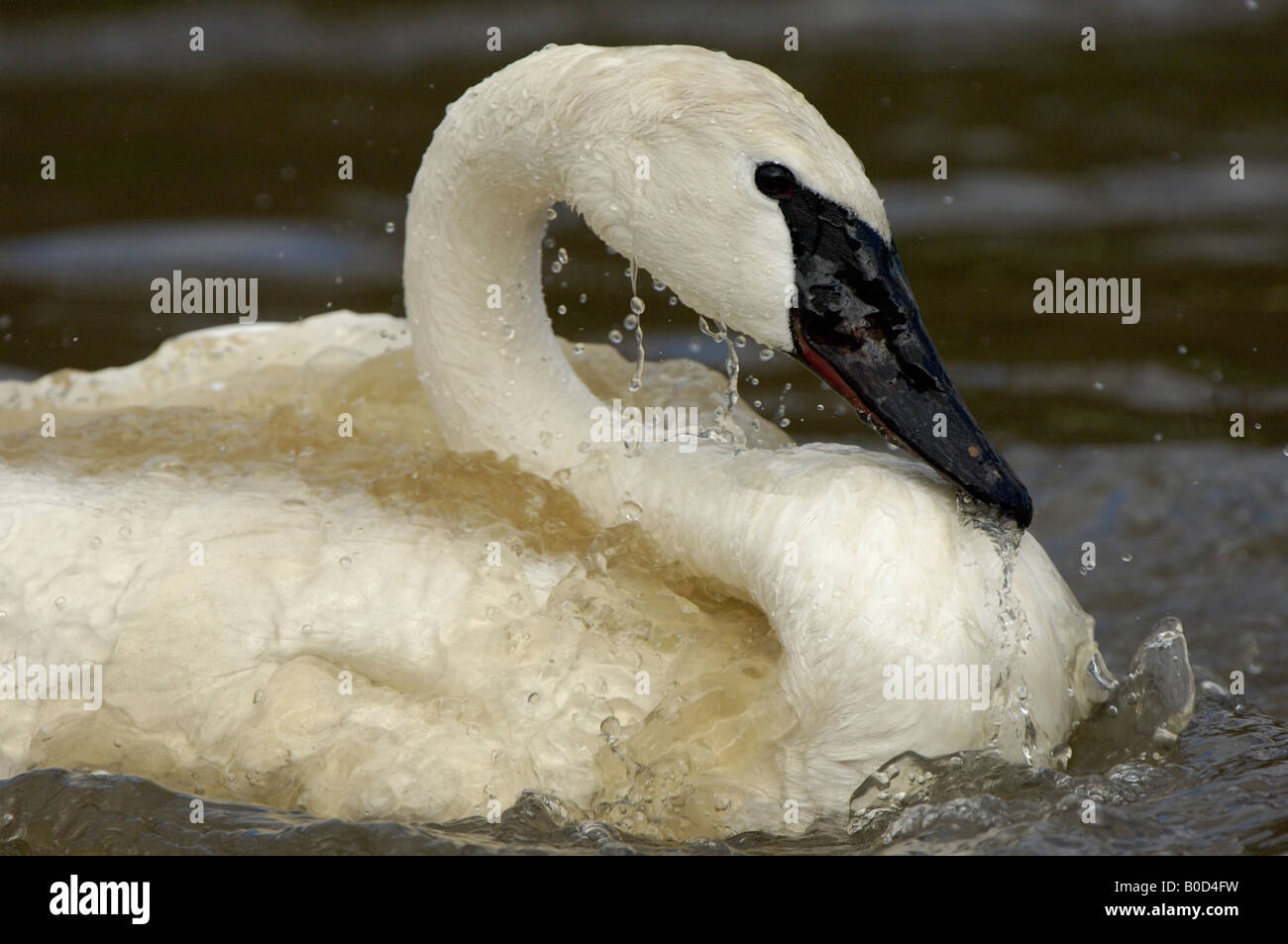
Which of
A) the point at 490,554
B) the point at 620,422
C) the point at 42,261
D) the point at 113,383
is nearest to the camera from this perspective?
the point at 490,554

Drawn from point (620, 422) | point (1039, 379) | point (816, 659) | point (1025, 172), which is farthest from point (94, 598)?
point (1025, 172)

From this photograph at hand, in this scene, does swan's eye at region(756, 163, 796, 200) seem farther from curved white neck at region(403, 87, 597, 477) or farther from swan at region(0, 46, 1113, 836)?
curved white neck at region(403, 87, 597, 477)

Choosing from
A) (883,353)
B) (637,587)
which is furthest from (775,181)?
(637,587)

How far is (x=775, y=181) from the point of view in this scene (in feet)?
11.4

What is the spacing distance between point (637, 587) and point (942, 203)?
4.16m

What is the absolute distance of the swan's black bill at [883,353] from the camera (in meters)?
3.50

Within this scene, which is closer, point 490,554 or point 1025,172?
point 490,554

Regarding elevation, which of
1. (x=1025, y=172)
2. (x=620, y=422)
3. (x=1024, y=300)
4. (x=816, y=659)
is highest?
(x=1025, y=172)

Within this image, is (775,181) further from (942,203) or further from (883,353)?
(942,203)

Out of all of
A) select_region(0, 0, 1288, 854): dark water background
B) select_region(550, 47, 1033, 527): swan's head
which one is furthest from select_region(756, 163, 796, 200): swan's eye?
select_region(0, 0, 1288, 854): dark water background

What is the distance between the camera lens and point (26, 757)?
3773mm

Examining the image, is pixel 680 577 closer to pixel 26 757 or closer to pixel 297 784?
pixel 297 784

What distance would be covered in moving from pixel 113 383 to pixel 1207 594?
3213mm

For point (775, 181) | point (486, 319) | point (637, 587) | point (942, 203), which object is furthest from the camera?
point (942, 203)
